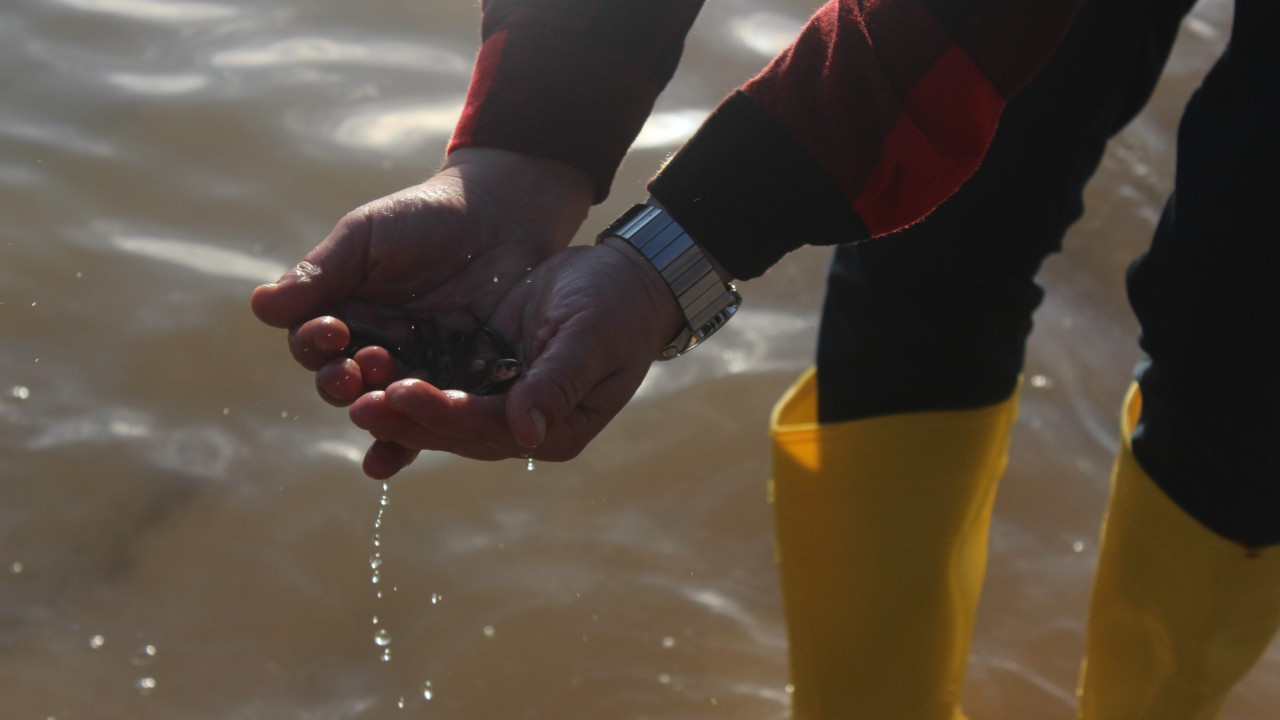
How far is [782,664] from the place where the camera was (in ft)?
6.54

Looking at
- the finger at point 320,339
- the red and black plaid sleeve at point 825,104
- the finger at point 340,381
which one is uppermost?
the red and black plaid sleeve at point 825,104

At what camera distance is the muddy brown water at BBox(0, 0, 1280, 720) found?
1870mm

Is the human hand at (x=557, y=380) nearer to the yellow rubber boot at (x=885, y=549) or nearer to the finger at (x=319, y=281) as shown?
the finger at (x=319, y=281)

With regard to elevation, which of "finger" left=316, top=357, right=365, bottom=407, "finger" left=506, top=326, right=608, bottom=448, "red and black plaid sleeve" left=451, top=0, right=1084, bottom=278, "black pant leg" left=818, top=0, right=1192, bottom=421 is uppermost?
"red and black plaid sleeve" left=451, top=0, right=1084, bottom=278

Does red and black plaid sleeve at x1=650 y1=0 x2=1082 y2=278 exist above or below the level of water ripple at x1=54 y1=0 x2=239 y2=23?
above

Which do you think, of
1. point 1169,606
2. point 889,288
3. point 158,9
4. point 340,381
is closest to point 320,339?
point 340,381

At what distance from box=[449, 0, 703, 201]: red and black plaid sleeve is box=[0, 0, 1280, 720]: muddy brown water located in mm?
856

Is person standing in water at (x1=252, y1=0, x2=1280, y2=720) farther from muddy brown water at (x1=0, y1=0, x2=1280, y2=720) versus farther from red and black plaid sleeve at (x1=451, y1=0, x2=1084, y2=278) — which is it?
muddy brown water at (x1=0, y1=0, x2=1280, y2=720)

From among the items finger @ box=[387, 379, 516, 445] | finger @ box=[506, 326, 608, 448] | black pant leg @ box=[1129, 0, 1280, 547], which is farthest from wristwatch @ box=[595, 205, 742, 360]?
black pant leg @ box=[1129, 0, 1280, 547]

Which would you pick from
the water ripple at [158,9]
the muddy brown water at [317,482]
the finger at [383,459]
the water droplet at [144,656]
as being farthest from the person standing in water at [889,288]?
the water ripple at [158,9]

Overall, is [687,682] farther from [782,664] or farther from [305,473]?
[305,473]

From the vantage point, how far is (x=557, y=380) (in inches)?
47.8

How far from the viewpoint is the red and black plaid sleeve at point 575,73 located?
1413mm

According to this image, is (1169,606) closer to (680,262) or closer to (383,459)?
(680,262)
